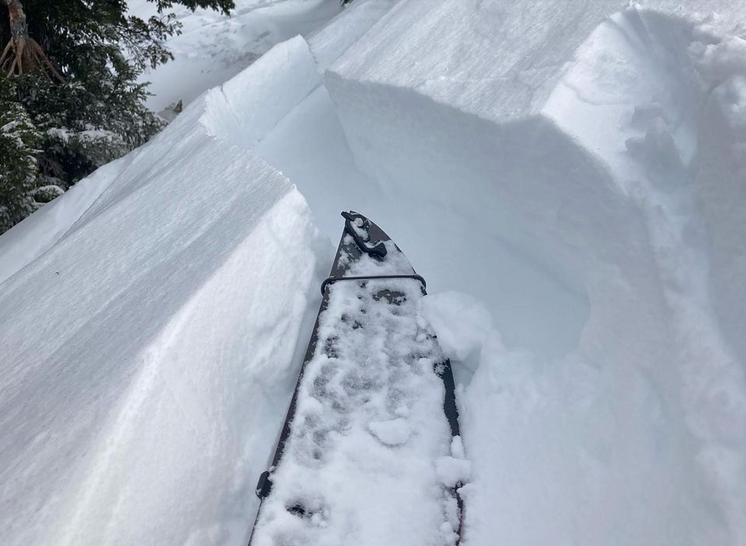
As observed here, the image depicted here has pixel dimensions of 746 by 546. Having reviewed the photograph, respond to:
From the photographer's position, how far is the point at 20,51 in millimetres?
5902

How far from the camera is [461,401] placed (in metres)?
2.10

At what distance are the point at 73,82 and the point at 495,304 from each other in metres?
5.59

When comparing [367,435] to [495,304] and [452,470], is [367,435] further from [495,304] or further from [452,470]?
[495,304]

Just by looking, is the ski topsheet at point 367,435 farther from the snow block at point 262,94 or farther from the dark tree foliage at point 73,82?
the dark tree foliage at point 73,82

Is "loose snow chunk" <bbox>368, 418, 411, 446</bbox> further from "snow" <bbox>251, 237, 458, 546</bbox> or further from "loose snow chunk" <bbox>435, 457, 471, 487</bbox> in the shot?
"loose snow chunk" <bbox>435, 457, 471, 487</bbox>

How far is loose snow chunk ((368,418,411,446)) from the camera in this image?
1937 millimetres

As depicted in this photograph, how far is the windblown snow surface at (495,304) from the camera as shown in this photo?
59.0 inches

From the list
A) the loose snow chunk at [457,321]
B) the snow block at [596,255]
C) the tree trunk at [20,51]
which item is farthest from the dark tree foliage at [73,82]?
the loose snow chunk at [457,321]

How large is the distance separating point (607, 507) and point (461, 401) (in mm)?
635

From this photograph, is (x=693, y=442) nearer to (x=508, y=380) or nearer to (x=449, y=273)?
(x=508, y=380)

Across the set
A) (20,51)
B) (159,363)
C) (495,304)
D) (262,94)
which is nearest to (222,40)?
(20,51)

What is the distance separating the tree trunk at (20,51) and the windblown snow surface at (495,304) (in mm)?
4268

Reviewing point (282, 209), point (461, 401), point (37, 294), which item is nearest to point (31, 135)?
point (37, 294)

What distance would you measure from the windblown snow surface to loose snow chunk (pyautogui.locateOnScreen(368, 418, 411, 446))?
27 cm
